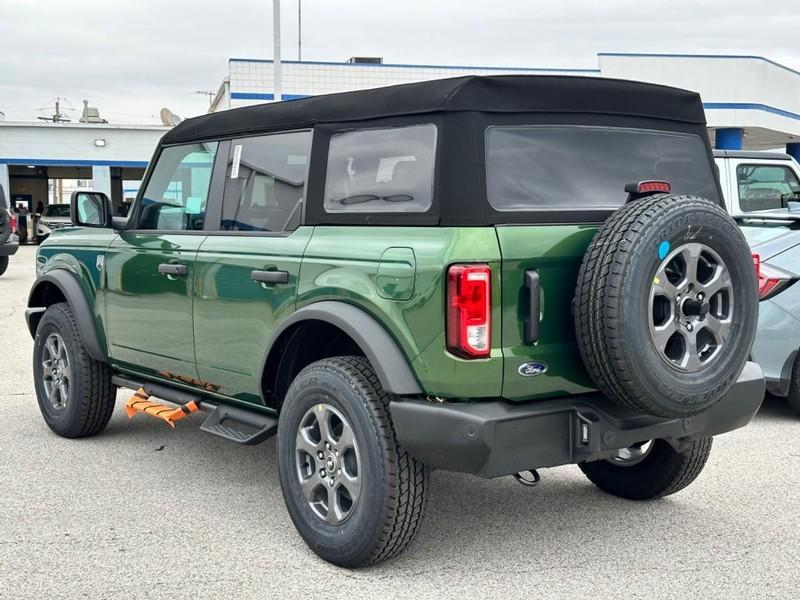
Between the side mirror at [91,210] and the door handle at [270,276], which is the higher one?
the side mirror at [91,210]

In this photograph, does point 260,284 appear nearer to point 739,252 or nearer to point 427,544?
point 427,544

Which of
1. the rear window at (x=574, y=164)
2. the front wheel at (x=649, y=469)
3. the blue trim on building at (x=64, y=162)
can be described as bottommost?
the front wheel at (x=649, y=469)

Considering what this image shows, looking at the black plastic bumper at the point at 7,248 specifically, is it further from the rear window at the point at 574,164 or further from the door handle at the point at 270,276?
the rear window at the point at 574,164

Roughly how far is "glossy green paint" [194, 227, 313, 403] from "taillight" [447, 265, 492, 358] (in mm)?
953

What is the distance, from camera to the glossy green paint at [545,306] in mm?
3484

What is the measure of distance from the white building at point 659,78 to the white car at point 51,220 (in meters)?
7.04

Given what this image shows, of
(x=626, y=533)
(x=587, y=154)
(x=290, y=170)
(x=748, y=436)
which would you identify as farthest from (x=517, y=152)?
(x=748, y=436)

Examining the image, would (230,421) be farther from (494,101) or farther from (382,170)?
(494,101)

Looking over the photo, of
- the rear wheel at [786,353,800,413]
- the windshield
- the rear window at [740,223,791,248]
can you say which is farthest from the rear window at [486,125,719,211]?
the windshield

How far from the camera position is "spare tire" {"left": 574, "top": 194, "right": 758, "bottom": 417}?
3.36 m

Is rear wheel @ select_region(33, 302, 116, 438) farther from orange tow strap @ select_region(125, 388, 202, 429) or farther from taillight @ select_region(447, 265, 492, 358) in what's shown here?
taillight @ select_region(447, 265, 492, 358)

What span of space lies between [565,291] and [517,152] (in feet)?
1.95

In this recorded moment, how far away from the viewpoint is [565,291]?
142 inches

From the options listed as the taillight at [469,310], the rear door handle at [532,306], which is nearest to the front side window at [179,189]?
the taillight at [469,310]
